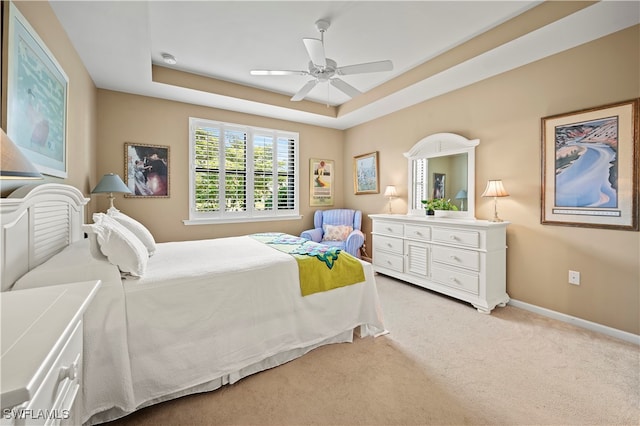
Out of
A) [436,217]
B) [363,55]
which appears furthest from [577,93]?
[363,55]

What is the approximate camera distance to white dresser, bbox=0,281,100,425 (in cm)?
50

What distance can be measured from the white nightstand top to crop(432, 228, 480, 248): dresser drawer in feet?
10.5

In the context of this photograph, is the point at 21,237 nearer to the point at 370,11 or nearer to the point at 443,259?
the point at 370,11

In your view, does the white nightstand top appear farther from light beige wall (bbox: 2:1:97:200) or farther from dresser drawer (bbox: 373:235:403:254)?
dresser drawer (bbox: 373:235:403:254)

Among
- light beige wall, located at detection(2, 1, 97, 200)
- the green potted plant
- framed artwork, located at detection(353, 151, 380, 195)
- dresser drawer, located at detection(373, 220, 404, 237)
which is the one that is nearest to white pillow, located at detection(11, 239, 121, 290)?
light beige wall, located at detection(2, 1, 97, 200)

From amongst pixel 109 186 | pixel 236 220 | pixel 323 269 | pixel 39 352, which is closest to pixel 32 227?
pixel 39 352

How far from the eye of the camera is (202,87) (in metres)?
3.71

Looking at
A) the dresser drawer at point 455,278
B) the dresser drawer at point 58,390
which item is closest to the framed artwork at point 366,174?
the dresser drawer at point 455,278

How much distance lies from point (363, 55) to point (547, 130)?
212 centimetres

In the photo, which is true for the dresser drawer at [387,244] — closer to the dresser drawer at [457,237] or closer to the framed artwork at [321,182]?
the dresser drawer at [457,237]

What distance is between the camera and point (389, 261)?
13.4 feet

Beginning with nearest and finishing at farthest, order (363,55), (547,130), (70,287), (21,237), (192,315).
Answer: (70,287), (21,237), (192,315), (547,130), (363,55)

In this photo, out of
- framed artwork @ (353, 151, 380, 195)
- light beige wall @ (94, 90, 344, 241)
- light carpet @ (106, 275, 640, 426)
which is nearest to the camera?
light carpet @ (106, 275, 640, 426)

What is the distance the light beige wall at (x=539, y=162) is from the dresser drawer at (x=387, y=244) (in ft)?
3.51
